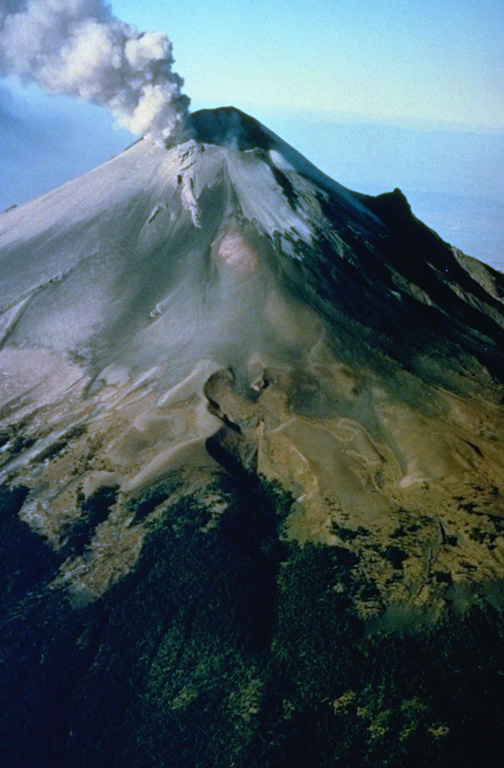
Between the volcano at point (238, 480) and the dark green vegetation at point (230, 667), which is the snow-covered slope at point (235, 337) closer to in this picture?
the volcano at point (238, 480)

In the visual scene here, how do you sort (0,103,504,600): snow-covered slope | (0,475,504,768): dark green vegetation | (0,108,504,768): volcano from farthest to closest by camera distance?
(0,103,504,600): snow-covered slope
(0,108,504,768): volcano
(0,475,504,768): dark green vegetation

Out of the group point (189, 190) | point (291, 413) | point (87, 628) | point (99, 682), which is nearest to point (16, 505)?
point (87, 628)

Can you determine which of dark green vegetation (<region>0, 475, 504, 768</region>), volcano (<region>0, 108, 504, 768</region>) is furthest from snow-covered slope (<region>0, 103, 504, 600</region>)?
dark green vegetation (<region>0, 475, 504, 768</region>)

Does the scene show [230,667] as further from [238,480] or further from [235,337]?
[235,337]

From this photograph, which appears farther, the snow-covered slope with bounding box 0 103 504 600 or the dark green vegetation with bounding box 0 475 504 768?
the snow-covered slope with bounding box 0 103 504 600

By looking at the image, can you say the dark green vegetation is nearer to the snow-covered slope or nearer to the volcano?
the volcano

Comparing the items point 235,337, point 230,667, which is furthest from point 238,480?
point 235,337
